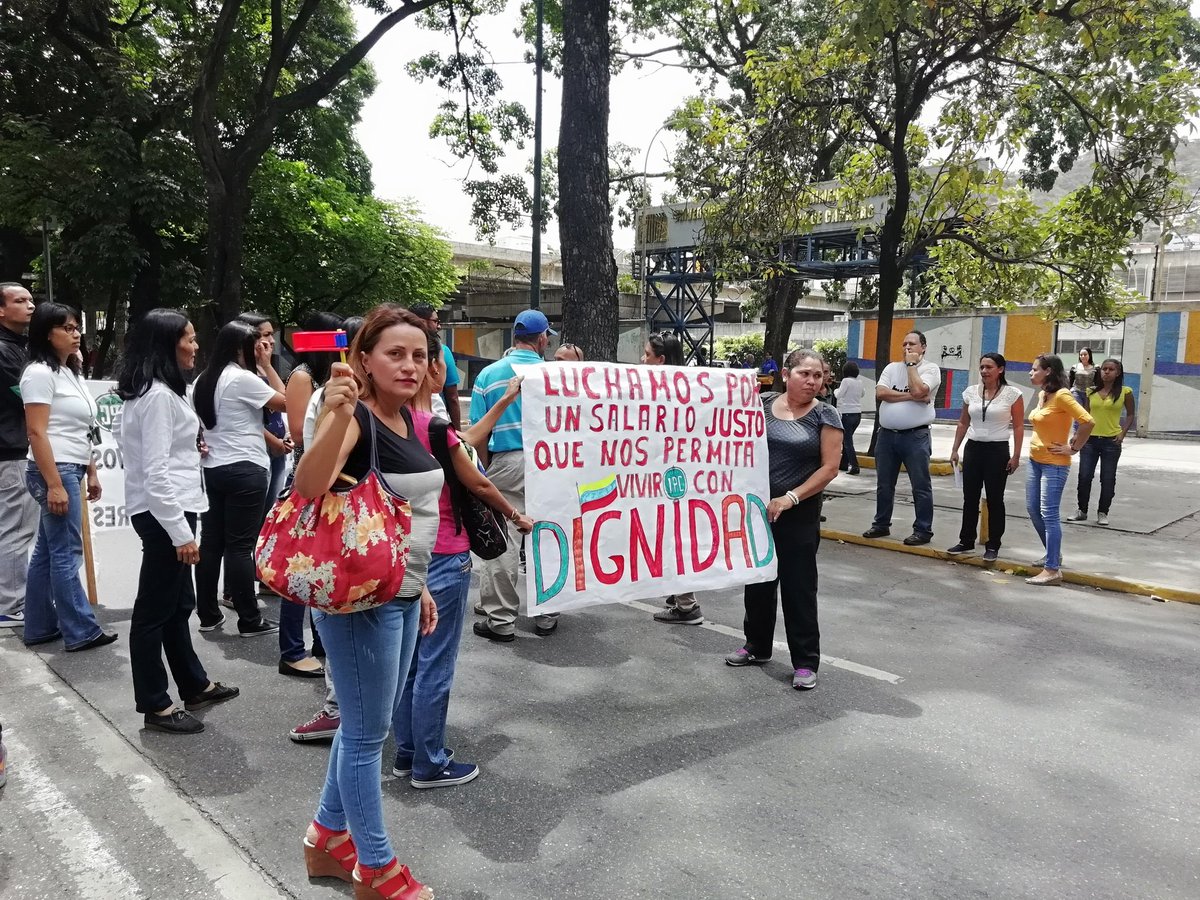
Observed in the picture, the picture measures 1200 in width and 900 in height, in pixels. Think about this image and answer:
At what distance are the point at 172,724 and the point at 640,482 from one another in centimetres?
235

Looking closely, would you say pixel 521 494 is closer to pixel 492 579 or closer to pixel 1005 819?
pixel 492 579

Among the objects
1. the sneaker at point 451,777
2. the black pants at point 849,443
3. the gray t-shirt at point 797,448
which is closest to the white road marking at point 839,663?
the gray t-shirt at point 797,448

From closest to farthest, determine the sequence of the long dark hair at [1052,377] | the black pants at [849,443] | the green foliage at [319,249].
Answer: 1. the long dark hair at [1052,377]
2. the black pants at [849,443]
3. the green foliage at [319,249]

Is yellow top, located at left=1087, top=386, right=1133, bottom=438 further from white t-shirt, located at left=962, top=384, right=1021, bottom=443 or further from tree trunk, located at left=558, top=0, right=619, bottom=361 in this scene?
tree trunk, located at left=558, top=0, right=619, bottom=361

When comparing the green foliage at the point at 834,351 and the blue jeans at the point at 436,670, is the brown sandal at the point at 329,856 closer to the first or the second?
the blue jeans at the point at 436,670

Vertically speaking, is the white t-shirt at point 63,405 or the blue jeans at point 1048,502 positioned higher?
the white t-shirt at point 63,405

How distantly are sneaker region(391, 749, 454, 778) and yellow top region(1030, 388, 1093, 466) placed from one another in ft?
16.7

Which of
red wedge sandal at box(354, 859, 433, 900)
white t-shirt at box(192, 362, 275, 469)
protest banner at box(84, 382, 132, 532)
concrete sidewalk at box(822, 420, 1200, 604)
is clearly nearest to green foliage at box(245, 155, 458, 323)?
concrete sidewalk at box(822, 420, 1200, 604)

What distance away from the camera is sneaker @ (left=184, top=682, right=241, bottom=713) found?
3895mm

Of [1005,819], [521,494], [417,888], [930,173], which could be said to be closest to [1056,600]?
[1005,819]

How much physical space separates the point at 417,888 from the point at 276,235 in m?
20.8

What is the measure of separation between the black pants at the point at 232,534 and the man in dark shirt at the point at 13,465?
94 centimetres

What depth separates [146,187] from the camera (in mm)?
15758

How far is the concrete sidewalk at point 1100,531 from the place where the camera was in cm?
679
